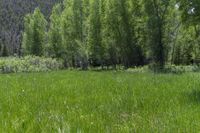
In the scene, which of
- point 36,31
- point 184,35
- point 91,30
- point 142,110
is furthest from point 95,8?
point 142,110

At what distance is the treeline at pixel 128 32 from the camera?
4384 cm

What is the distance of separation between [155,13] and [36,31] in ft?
150

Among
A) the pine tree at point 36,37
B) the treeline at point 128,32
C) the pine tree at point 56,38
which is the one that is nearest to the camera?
Result: the treeline at point 128,32

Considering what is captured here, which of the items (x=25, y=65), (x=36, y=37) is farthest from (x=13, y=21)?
(x=25, y=65)

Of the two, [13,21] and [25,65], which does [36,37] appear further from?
[13,21]

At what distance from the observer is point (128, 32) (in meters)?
54.7

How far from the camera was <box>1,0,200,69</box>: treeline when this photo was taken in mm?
43844

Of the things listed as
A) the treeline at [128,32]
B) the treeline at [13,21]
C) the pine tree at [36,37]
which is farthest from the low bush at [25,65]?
the treeline at [13,21]

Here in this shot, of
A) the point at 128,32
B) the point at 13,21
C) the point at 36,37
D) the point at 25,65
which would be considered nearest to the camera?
the point at 25,65

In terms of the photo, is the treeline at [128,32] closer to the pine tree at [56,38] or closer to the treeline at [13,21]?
the pine tree at [56,38]

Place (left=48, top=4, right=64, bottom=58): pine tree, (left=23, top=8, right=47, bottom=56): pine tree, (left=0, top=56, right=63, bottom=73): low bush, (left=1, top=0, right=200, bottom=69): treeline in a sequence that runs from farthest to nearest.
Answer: (left=23, top=8, right=47, bottom=56): pine tree < (left=48, top=4, right=64, bottom=58): pine tree < (left=0, top=56, right=63, bottom=73): low bush < (left=1, top=0, right=200, bottom=69): treeline

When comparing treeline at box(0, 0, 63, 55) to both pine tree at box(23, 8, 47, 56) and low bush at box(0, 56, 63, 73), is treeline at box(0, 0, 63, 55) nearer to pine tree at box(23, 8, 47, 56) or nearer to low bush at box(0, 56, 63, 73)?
pine tree at box(23, 8, 47, 56)

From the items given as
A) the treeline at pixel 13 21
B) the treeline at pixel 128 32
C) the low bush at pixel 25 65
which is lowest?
the low bush at pixel 25 65

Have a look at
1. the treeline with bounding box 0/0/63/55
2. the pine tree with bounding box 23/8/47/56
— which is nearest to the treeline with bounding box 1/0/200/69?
the pine tree with bounding box 23/8/47/56
